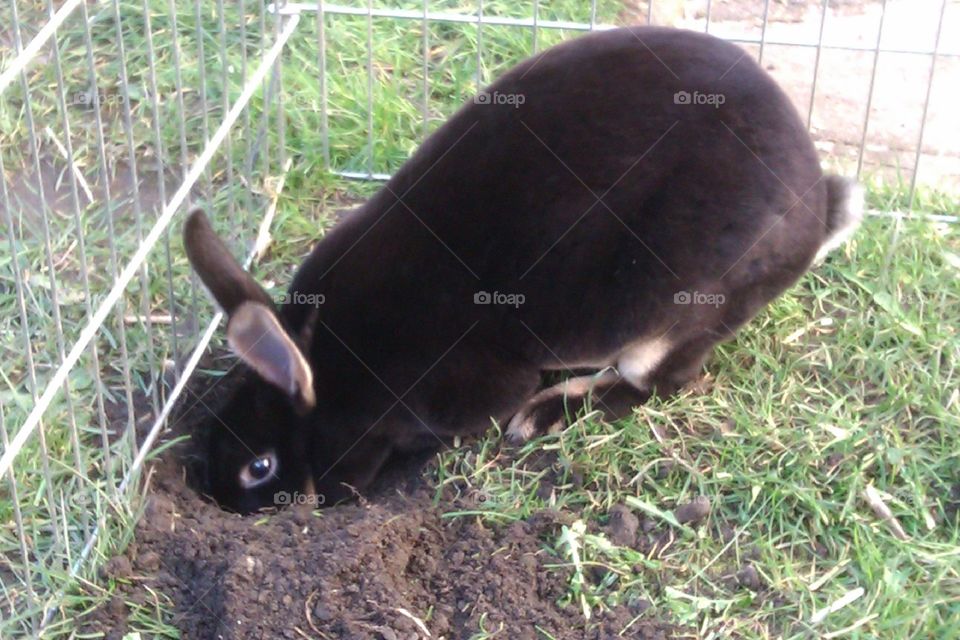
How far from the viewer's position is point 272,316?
290 centimetres

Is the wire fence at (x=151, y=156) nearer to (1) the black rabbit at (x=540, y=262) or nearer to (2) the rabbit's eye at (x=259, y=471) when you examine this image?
(2) the rabbit's eye at (x=259, y=471)

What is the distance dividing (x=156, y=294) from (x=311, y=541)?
99cm

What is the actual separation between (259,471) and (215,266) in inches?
23.5

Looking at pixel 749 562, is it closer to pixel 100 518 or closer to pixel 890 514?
pixel 890 514

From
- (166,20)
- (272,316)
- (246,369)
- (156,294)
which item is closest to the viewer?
(272,316)

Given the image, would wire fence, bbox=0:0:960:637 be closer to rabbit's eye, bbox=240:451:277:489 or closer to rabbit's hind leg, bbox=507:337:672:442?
rabbit's eye, bbox=240:451:277:489

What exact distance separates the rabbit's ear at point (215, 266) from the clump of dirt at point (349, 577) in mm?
500

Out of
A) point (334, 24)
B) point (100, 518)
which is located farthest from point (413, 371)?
point (334, 24)

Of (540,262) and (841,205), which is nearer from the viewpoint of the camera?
(540,262)

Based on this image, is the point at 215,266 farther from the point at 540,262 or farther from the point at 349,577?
the point at 540,262

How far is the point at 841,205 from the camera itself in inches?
140

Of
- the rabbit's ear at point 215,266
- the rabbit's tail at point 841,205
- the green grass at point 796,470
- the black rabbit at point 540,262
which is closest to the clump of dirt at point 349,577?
the green grass at point 796,470

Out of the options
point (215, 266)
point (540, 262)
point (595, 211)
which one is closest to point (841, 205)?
point (595, 211)

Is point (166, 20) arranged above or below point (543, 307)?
above
